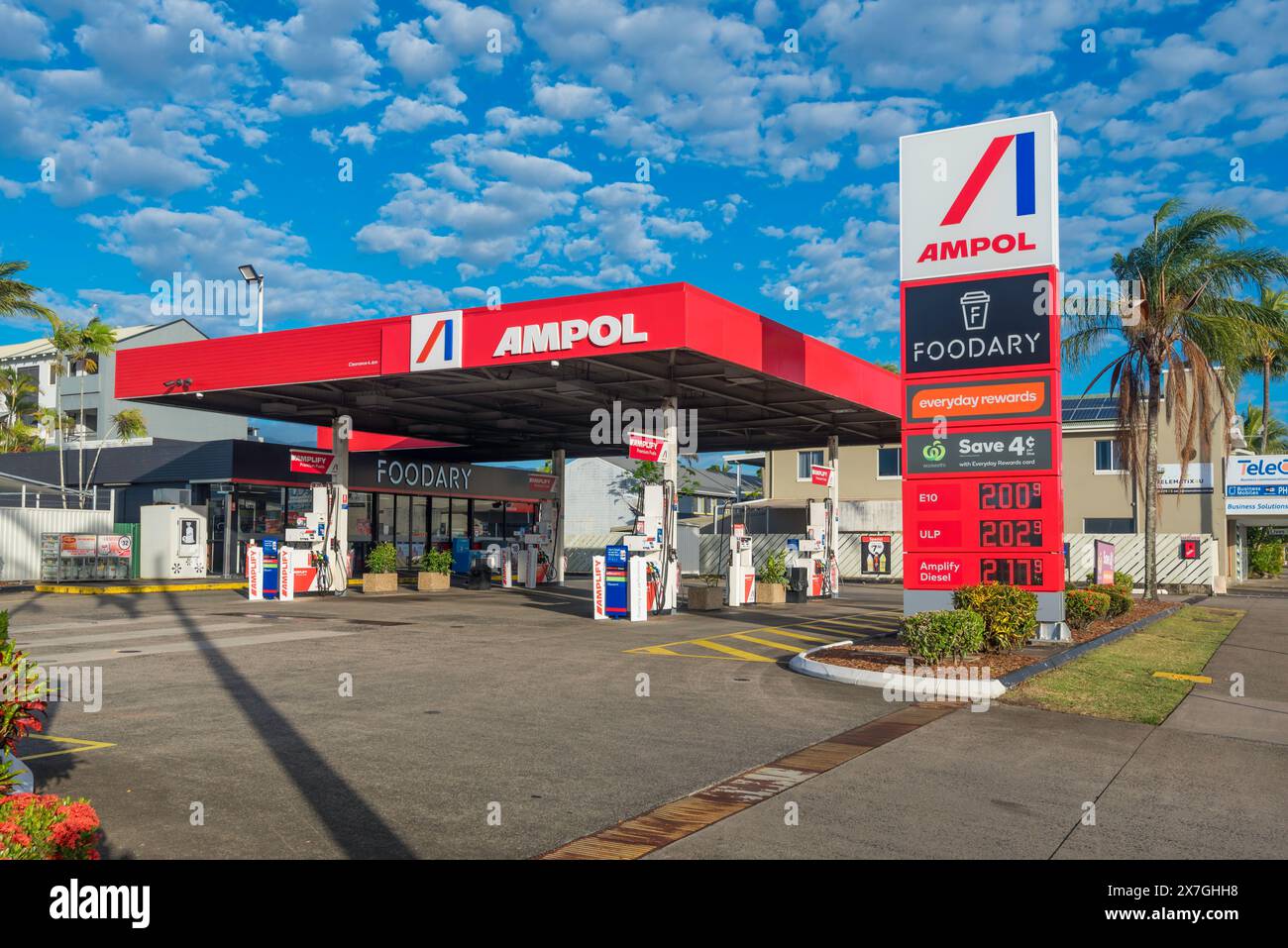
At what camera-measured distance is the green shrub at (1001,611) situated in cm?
1478

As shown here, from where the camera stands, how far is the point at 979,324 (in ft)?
57.9

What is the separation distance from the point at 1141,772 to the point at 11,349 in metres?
82.8

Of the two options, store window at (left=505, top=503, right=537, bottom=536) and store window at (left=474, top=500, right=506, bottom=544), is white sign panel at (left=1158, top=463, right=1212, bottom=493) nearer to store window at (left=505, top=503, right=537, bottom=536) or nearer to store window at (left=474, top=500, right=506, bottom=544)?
store window at (left=505, top=503, right=537, bottom=536)

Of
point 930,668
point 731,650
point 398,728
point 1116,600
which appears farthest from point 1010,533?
point 398,728

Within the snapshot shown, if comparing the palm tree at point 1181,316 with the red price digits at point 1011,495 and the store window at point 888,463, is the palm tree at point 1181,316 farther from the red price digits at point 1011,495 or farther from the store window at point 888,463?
the store window at point 888,463

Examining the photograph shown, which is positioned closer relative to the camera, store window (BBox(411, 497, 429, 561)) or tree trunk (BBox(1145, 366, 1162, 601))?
tree trunk (BBox(1145, 366, 1162, 601))

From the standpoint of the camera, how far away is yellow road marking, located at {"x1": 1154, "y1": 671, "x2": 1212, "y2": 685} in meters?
13.7

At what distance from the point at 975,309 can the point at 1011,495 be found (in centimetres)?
334

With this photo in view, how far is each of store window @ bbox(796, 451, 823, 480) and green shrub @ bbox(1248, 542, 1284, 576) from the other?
24505 mm

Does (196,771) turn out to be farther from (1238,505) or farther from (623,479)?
(623,479)

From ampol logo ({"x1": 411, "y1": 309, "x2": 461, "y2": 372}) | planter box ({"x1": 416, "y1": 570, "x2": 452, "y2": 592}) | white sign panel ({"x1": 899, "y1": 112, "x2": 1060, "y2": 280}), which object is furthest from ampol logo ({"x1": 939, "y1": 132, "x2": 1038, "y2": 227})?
planter box ({"x1": 416, "y1": 570, "x2": 452, "y2": 592})

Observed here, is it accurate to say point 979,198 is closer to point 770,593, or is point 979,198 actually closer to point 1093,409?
point 770,593

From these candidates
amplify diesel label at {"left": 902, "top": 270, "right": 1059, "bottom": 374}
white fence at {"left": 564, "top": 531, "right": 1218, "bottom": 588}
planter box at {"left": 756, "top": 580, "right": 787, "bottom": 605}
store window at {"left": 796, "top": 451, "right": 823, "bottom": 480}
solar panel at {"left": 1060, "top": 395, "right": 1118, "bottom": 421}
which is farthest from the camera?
→ store window at {"left": 796, "top": 451, "right": 823, "bottom": 480}
